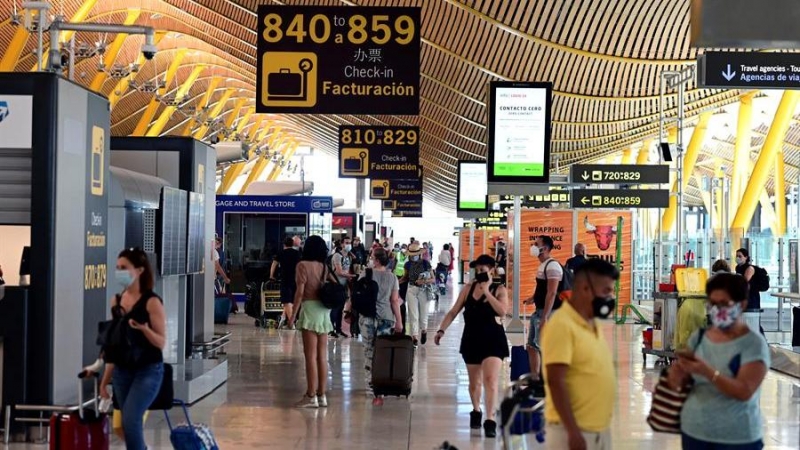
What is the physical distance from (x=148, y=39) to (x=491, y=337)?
874cm

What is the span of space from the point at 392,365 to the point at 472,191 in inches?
1129

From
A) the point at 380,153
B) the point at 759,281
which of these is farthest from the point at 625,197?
the point at 759,281

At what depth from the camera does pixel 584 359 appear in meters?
5.34

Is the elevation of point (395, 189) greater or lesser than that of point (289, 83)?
greater

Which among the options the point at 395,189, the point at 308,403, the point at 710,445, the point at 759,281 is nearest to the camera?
the point at 710,445

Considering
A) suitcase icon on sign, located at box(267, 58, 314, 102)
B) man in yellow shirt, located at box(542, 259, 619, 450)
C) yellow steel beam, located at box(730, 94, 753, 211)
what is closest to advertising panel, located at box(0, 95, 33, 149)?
suitcase icon on sign, located at box(267, 58, 314, 102)

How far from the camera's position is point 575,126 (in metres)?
45.2

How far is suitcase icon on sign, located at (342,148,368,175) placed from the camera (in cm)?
3022

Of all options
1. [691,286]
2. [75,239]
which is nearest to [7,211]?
[75,239]

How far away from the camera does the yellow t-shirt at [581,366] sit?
530 cm

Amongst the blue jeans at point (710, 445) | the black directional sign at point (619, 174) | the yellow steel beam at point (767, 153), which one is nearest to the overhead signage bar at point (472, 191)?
the yellow steel beam at point (767, 153)

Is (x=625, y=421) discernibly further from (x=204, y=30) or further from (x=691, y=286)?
(x=204, y=30)

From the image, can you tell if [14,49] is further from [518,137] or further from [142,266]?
[142,266]

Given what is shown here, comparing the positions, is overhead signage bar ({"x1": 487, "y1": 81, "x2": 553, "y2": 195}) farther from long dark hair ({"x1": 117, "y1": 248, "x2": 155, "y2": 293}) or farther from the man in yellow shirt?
the man in yellow shirt
